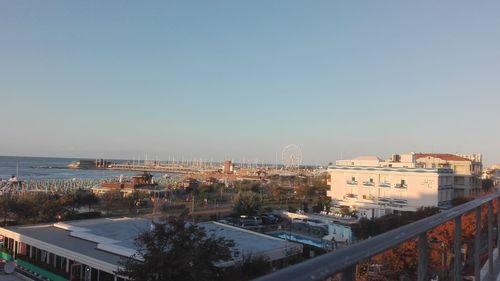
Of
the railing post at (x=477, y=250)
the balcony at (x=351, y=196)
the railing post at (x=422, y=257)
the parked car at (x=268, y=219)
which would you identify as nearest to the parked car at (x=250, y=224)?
the parked car at (x=268, y=219)

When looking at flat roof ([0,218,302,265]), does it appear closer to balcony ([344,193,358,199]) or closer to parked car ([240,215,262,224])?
parked car ([240,215,262,224])

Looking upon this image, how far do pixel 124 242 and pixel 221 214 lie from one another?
1958cm

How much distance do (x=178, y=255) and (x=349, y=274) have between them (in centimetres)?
1025

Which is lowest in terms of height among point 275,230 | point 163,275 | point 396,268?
point 275,230

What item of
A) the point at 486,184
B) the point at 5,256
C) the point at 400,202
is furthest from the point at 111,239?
the point at 486,184

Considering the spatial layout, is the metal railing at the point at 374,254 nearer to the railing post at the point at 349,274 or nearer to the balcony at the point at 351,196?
the railing post at the point at 349,274

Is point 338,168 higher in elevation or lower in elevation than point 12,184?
higher

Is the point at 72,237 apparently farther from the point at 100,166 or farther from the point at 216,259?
the point at 100,166

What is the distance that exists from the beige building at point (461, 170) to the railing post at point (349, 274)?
41931mm

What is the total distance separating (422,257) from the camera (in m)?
1.90

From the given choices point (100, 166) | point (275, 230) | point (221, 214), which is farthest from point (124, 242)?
point (100, 166)

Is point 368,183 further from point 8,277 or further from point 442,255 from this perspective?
point 442,255

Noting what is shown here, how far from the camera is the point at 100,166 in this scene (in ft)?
523

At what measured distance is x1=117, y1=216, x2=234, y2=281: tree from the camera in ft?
34.9
